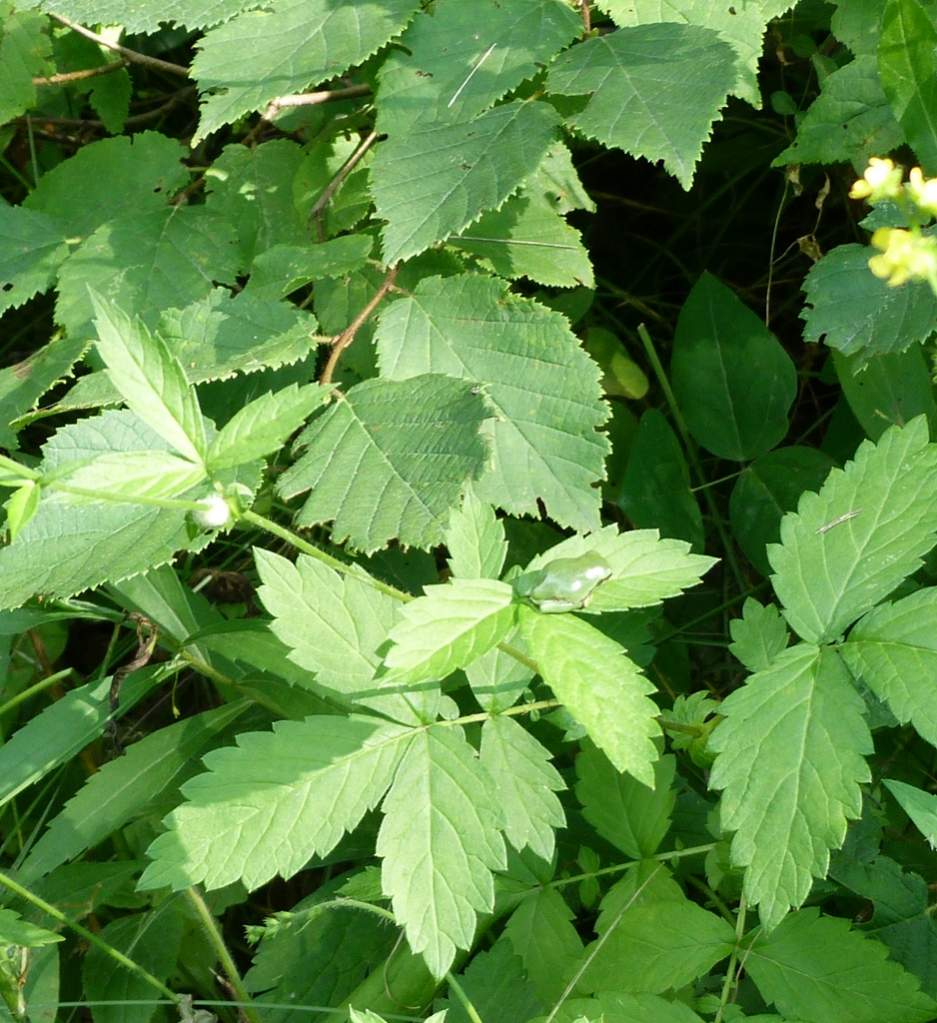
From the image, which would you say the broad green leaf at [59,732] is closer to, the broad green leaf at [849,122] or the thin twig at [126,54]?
the thin twig at [126,54]

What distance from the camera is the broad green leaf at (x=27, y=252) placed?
2205mm

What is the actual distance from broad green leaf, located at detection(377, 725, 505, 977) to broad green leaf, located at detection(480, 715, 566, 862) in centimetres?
5

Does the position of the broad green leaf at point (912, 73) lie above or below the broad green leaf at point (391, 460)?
above

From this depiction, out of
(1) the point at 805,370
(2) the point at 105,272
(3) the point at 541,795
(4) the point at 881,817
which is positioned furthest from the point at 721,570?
(2) the point at 105,272

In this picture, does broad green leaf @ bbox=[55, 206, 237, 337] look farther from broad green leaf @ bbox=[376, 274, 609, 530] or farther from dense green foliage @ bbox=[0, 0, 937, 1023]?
broad green leaf @ bbox=[376, 274, 609, 530]

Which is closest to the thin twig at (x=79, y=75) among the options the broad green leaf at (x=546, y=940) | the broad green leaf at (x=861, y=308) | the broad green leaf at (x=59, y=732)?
the broad green leaf at (x=59, y=732)

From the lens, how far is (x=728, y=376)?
2.48 metres

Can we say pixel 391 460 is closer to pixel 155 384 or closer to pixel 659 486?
pixel 155 384

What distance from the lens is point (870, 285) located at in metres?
1.94

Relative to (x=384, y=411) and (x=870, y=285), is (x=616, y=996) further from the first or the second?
(x=870, y=285)

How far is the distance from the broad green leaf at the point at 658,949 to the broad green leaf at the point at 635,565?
19.7 inches

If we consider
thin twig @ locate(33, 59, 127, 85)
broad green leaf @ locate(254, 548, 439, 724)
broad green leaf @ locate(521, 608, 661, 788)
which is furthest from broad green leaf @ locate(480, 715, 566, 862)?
thin twig @ locate(33, 59, 127, 85)

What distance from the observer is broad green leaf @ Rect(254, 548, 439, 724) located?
1521mm

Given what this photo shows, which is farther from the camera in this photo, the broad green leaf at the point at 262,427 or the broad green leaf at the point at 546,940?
the broad green leaf at the point at 546,940
